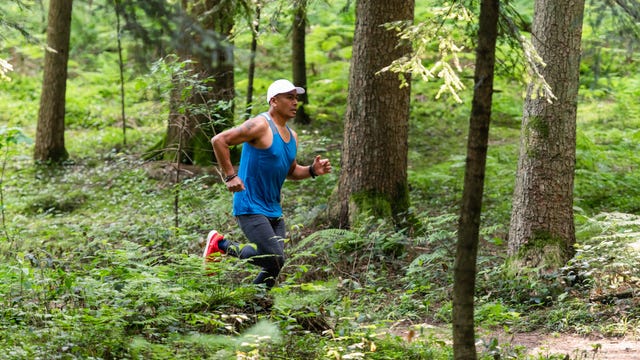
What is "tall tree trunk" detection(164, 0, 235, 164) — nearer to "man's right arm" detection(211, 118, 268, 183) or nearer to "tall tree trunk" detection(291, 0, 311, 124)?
"man's right arm" detection(211, 118, 268, 183)

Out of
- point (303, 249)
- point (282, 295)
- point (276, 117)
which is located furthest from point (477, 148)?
point (303, 249)

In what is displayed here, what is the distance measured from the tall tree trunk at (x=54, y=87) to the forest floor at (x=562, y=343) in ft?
39.3

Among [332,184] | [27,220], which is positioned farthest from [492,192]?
[27,220]

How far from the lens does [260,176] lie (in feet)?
21.7

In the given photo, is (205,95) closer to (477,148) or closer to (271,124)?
(271,124)

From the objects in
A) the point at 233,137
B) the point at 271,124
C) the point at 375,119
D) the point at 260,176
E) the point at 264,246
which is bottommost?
the point at 264,246

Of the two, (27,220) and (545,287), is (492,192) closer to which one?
(545,287)

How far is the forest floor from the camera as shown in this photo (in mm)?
5602

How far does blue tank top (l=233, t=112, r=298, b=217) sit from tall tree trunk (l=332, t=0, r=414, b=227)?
279 cm

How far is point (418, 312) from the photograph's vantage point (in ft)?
23.7

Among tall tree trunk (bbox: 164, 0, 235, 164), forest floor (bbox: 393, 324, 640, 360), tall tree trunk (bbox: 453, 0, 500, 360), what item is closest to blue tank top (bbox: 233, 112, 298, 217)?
tall tree trunk (bbox: 164, 0, 235, 164)

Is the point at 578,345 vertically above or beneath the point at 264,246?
beneath

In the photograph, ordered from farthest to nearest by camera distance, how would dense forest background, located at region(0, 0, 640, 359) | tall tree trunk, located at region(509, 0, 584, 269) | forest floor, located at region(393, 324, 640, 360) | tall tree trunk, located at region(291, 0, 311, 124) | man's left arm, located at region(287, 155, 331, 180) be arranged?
1. tall tree trunk, located at region(291, 0, 311, 124)
2. tall tree trunk, located at region(509, 0, 584, 269)
3. man's left arm, located at region(287, 155, 331, 180)
4. forest floor, located at region(393, 324, 640, 360)
5. dense forest background, located at region(0, 0, 640, 359)

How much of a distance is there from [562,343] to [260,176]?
10.0ft
